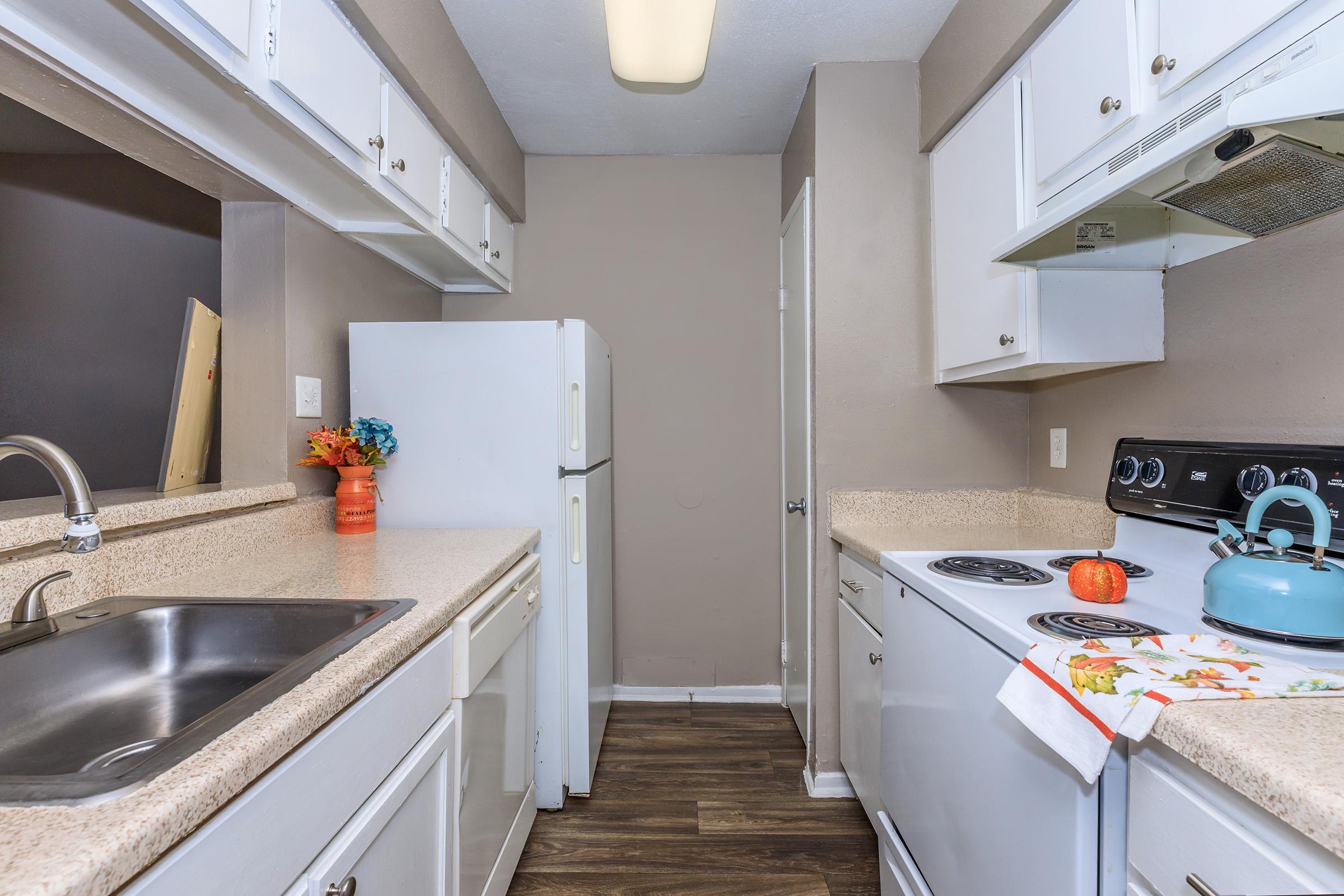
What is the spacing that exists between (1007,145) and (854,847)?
6.39 ft

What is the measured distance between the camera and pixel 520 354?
6.34 ft

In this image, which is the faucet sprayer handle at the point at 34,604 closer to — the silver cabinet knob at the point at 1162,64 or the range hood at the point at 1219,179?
the range hood at the point at 1219,179

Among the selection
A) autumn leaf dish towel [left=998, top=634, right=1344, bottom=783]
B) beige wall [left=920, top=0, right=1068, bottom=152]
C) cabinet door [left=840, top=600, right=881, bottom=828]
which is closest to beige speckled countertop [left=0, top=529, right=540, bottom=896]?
autumn leaf dish towel [left=998, top=634, right=1344, bottom=783]

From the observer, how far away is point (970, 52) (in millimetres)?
1773

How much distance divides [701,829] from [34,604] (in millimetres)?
1683

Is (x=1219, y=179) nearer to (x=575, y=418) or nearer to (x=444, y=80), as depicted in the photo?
(x=575, y=418)

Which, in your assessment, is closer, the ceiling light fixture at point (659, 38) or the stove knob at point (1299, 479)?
the stove knob at point (1299, 479)

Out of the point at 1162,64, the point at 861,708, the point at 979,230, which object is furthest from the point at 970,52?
the point at 861,708

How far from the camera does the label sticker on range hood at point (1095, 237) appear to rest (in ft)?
4.38

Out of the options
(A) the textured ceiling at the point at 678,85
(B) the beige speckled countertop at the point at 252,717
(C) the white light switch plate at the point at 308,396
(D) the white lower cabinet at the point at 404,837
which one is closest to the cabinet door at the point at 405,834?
(D) the white lower cabinet at the point at 404,837

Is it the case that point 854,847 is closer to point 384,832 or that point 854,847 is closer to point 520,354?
point 384,832

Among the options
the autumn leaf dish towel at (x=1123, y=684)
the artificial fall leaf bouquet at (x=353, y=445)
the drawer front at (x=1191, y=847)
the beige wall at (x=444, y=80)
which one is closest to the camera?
the drawer front at (x=1191, y=847)

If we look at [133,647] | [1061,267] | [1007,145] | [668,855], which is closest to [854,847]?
[668,855]

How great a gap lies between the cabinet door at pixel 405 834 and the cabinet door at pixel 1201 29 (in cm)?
160
